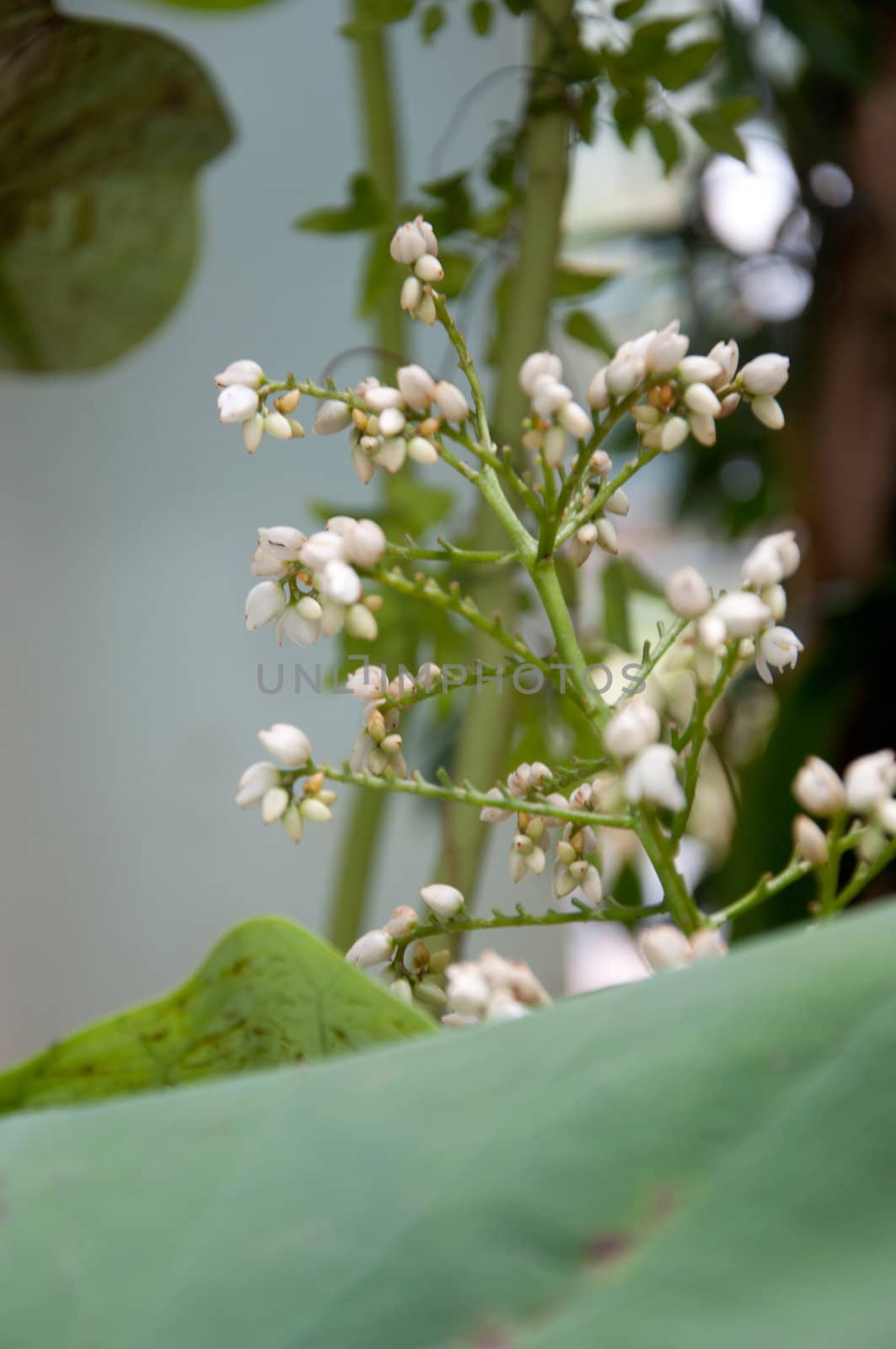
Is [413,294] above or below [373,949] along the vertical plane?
above

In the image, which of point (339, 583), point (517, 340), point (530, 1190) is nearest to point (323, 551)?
point (339, 583)

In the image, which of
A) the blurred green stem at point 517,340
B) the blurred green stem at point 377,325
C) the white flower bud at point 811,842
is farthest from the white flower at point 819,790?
the blurred green stem at point 377,325

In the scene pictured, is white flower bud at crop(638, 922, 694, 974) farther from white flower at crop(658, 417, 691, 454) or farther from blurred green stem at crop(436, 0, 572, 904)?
blurred green stem at crop(436, 0, 572, 904)

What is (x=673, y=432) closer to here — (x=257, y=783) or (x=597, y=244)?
(x=257, y=783)

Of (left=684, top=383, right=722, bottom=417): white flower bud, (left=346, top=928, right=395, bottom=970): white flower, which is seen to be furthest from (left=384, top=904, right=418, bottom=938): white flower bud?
(left=684, top=383, right=722, bottom=417): white flower bud

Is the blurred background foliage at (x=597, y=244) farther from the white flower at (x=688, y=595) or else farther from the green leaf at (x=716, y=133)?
the white flower at (x=688, y=595)
